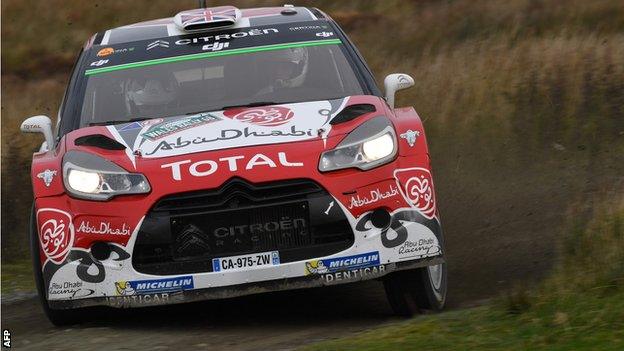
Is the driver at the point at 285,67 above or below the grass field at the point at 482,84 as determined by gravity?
above

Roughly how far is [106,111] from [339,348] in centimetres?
271

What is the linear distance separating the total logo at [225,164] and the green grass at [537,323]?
3.24 feet

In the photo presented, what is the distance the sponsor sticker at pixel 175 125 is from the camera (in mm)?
7355

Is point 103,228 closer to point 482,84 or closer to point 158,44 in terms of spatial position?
point 158,44

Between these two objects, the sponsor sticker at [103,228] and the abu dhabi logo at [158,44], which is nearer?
the sponsor sticker at [103,228]

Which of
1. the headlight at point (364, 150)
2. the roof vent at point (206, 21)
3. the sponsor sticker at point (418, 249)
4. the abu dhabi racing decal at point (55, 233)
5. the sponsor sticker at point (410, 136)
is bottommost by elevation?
the sponsor sticker at point (418, 249)

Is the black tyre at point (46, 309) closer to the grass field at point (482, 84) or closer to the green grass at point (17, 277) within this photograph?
the green grass at point (17, 277)

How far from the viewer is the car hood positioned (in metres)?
7.06

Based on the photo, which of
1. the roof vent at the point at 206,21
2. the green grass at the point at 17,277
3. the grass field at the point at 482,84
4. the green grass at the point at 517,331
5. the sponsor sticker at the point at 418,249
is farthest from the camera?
the grass field at the point at 482,84

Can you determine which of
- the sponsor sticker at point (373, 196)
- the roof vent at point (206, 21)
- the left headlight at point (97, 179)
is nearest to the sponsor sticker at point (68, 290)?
the left headlight at point (97, 179)

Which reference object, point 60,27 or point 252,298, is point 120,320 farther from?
point 60,27

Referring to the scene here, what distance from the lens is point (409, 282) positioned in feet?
23.5

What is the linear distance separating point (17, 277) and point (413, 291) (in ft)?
13.5

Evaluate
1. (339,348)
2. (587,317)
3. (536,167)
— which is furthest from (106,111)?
(536,167)
